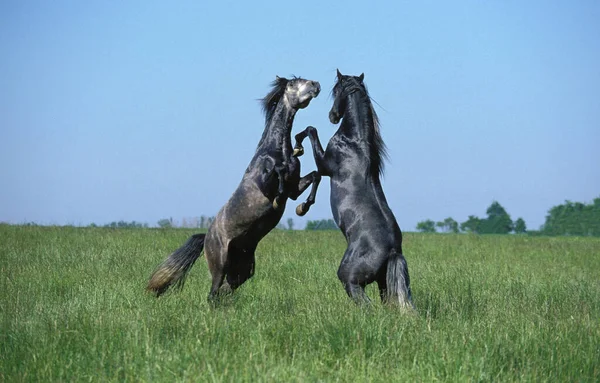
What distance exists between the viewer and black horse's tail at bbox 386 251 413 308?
671cm

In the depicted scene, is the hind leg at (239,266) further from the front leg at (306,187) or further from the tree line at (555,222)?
the tree line at (555,222)

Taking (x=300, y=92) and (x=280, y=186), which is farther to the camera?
(x=300, y=92)

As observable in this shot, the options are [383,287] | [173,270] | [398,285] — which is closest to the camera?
[398,285]

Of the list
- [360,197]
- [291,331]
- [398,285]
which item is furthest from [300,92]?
[291,331]

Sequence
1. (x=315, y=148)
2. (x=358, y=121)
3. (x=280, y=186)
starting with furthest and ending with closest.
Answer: (x=315, y=148)
(x=358, y=121)
(x=280, y=186)

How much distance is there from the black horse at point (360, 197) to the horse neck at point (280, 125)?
0.17 m

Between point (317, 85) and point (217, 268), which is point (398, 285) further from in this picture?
point (317, 85)

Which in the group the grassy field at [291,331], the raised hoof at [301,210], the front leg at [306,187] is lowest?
the grassy field at [291,331]

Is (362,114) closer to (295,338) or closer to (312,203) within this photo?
(312,203)

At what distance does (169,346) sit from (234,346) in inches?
20.5

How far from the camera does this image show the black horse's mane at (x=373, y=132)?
7.48 meters

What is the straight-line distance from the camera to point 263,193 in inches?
307

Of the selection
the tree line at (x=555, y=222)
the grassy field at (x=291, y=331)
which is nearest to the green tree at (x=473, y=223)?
the tree line at (x=555, y=222)

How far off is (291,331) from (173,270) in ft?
9.52
